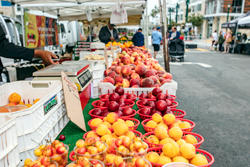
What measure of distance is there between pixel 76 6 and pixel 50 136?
832 centimetres

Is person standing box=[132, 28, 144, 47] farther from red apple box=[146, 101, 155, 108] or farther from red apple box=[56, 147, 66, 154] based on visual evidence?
red apple box=[56, 147, 66, 154]

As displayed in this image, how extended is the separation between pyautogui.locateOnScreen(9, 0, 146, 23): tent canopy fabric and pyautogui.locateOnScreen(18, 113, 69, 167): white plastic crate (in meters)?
5.57

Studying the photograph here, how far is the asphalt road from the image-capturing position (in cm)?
352

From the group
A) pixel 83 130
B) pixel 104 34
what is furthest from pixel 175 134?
pixel 104 34

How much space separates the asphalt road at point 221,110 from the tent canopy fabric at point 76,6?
365 centimetres

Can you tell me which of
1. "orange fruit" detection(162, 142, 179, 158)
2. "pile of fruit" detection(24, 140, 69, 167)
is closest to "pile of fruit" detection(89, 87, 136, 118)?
"orange fruit" detection(162, 142, 179, 158)

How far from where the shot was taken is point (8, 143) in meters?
1.18

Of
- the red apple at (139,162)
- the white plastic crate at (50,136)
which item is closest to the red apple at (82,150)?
the white plastic crate at (50,136)

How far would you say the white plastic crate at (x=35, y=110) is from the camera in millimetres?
1358

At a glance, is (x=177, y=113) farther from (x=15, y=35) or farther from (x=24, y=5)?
(x=15, y=35)

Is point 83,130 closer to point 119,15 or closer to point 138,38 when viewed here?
point 119,15

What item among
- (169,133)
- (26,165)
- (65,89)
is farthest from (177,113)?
(26,165)

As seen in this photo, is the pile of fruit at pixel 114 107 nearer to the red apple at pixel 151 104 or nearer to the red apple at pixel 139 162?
the red apple at pixel 151 104

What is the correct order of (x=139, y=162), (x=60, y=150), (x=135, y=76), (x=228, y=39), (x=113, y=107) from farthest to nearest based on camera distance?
(x=228, y=39) < (x=135, y=76) < (x=113, y=107) < (x=60, y=150) < (x=139, y=162)
